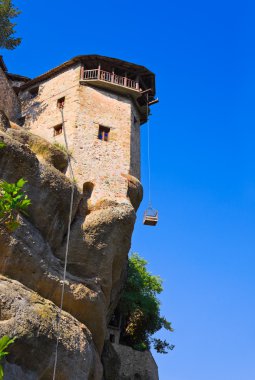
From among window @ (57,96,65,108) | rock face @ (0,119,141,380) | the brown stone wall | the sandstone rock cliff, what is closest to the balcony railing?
window @ (57,96,65,108)

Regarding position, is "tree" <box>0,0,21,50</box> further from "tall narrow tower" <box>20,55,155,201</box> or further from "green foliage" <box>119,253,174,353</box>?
"green foliage" <box>119,253,174,353</box>

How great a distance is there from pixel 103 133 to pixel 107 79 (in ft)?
12.7

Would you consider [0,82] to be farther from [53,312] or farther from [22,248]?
[53,312]

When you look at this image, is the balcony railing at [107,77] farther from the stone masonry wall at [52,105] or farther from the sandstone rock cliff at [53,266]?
the sandstone rock cliff at [53,266]

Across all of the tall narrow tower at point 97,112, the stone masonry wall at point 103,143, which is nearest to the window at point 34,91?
the tall narrow tower at point 97,112

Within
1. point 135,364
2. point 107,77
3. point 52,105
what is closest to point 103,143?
point 52,105

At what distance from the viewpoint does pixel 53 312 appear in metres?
18.9

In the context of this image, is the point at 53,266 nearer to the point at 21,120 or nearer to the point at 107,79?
the point at 21,120

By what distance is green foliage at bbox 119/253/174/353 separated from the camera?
32500 mm

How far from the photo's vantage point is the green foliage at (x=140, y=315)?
32.5 m

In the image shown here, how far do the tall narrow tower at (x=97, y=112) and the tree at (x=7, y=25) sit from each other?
2.39 m

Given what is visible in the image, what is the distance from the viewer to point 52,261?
66.9 ft

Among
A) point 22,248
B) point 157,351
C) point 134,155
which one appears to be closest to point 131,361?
point 157,351

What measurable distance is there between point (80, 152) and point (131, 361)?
1308 cm
